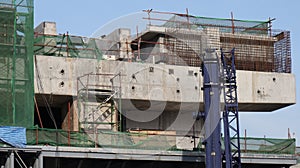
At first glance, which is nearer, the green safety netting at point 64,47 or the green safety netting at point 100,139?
the green safety netting at point 100,139

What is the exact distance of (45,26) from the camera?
4512 cm

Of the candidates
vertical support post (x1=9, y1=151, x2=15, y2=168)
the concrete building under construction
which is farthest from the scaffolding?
vertical support post (x1=9, y1=151, x2=15, y2=168)

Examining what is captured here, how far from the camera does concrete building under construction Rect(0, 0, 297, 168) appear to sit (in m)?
37.3

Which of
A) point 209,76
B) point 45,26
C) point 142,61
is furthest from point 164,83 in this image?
point 45,26

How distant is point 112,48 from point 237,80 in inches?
323

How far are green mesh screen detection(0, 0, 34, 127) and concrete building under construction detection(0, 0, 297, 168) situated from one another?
50 mm

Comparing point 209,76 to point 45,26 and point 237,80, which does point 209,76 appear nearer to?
point 237,80

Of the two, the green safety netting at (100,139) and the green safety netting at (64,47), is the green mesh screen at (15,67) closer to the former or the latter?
the green safety netting at (100,139)

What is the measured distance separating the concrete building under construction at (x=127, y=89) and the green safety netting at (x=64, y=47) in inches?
3.1

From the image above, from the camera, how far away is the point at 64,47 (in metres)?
41.3

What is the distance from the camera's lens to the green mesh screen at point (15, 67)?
122ft

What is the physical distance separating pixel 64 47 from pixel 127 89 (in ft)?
13.6

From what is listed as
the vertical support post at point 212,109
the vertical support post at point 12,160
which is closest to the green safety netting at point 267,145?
the vertical support post at point 212,109

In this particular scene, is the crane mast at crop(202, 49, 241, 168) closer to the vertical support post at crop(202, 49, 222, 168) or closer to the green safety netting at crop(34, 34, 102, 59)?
the vertical support post at crop(202, 49, 222, 168)
